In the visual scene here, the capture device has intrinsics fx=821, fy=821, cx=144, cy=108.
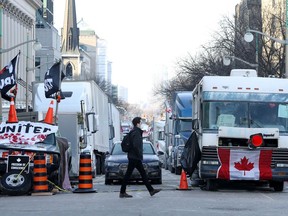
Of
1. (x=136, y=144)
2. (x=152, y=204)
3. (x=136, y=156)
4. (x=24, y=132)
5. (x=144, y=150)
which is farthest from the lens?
(x=144, y=150)

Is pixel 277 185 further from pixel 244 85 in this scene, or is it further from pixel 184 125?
pixel 184 125

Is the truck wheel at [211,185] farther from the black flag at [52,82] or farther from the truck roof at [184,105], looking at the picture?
the truck roof at [184,105]

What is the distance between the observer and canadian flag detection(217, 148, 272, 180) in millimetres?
20875

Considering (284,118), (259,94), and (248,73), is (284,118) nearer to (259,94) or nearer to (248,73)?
(259,94)

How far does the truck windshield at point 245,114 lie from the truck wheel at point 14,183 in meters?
4.89

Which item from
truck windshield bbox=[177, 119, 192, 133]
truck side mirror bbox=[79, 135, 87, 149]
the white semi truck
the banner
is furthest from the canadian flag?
truck windshield bbox=[177, 119, 192, 133]

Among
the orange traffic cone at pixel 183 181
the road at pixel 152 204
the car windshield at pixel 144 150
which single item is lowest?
the road at pixel 152 204

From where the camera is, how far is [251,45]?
204 feet

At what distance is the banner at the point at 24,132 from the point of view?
20453 mm

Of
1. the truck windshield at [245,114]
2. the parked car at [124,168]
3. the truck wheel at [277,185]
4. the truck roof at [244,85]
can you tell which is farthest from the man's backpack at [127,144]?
the parked car at [124,168]

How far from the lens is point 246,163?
20969 millimetres

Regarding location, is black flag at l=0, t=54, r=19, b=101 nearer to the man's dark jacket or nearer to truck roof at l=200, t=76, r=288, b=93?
truck roof at l=200, t=76, r=288, b=93

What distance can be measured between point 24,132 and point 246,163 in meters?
5.69

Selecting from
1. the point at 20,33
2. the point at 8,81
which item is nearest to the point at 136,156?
the point at 8,81
